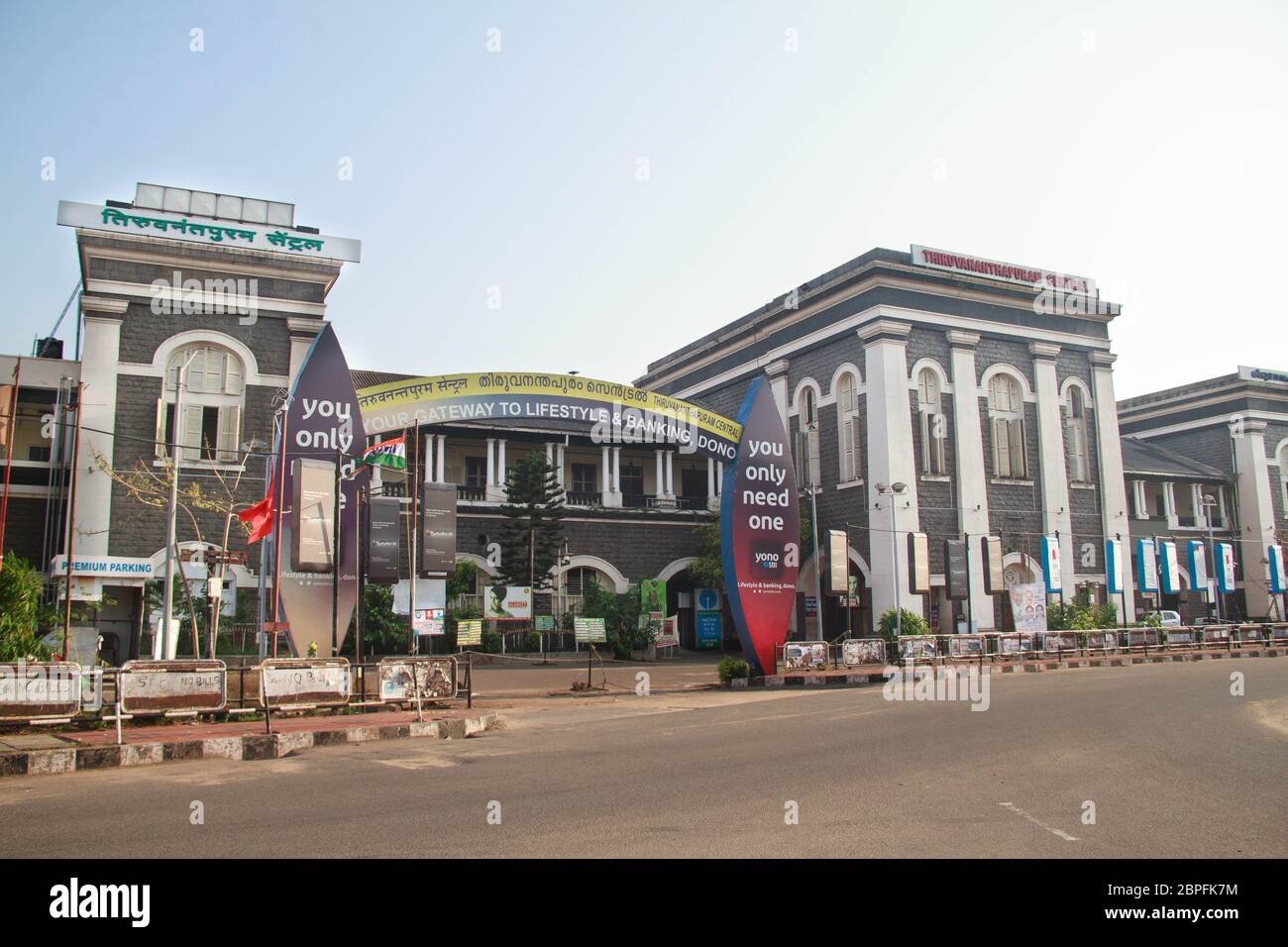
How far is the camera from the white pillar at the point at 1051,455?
36.8 m

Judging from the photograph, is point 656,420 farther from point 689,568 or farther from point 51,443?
point 51,443

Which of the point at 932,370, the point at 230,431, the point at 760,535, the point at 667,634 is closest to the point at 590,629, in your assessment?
the point at 667,634

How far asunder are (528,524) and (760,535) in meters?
13.5

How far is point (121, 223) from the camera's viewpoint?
1081 inches

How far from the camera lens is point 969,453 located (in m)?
35.3

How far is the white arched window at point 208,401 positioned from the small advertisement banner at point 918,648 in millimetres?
19522

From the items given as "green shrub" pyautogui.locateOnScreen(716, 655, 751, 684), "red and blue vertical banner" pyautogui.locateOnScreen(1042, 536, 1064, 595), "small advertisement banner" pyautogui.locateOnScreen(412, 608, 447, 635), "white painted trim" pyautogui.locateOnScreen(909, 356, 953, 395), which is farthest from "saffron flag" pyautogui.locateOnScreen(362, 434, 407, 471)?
"red and blue vertical banner" pyautogui.locateOnScreen(1042, 536, 1064, 595)

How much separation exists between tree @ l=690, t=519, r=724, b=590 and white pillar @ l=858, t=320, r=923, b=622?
5976 millimetres

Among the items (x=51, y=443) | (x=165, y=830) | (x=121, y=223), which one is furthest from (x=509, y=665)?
(x=165, y=830)

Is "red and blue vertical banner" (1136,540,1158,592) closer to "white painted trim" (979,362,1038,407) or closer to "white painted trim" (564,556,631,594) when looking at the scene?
"white painted trim" (979,362,1038,407)

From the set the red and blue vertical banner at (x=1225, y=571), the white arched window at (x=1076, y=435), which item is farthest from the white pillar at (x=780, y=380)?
the red and blue vertical banner at (x=1225, y=571)

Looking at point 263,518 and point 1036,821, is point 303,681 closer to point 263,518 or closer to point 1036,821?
point 263,518

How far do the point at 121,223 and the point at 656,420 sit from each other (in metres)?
16.0

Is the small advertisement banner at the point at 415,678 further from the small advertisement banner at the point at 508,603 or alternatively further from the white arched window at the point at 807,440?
the white arched window at the point at 807,440
